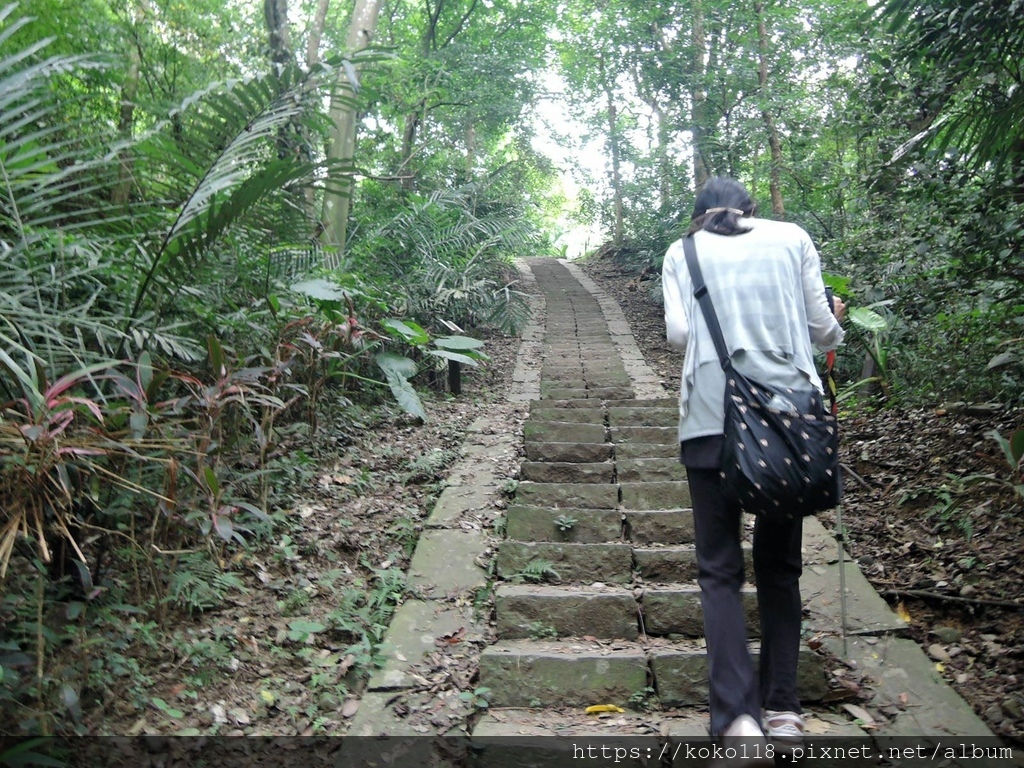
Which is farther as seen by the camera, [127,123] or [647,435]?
[647,435]

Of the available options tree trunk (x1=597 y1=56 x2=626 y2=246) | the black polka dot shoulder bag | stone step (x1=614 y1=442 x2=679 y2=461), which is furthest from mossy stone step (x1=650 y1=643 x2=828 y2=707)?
tree trunk (x1=597 y1=56 x2=626 y2=246)

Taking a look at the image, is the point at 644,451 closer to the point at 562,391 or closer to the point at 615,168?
the point at 562,391

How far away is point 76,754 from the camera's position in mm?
2244

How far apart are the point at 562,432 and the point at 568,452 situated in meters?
0.29

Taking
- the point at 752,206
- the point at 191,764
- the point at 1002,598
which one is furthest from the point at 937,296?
the point at 191,764

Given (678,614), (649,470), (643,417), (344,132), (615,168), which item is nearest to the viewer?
(678,614)

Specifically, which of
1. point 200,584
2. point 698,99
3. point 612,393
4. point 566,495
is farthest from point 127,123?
point 698,99

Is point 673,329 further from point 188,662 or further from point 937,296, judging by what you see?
point 937,296

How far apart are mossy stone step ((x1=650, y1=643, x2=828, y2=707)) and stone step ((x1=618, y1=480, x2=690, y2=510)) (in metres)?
1.26

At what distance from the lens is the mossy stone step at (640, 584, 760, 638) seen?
288cm

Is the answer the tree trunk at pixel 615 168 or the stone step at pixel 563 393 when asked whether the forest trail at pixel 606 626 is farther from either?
the tree trunk at pixel 615 168

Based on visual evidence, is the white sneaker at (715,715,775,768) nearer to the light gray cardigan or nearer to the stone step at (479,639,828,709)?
the stone step at (479,639,828,709)

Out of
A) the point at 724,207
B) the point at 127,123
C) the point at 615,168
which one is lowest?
the point at 724,207

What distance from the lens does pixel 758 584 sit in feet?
7.40
